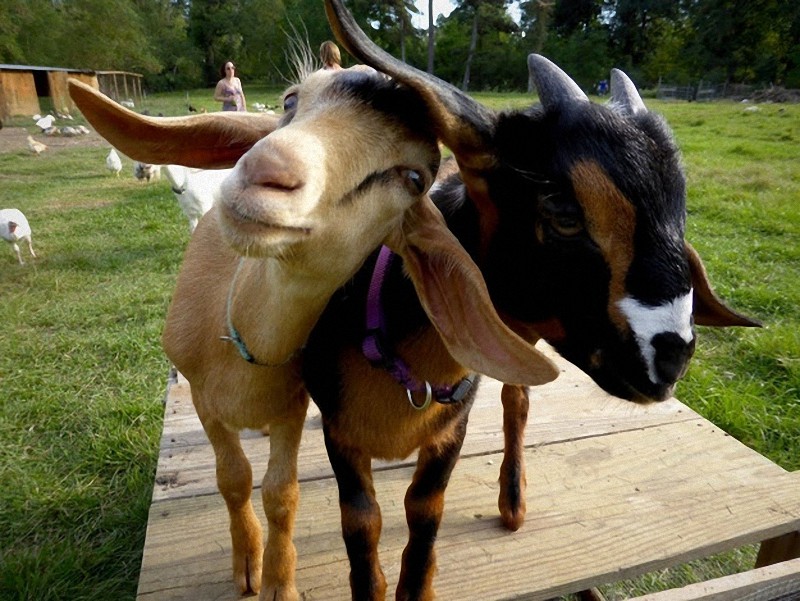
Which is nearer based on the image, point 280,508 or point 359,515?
point 359,515

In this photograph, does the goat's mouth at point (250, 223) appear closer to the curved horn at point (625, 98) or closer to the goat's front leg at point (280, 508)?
the curved horn at point (625, 98)

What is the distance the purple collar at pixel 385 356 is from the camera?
1434mm

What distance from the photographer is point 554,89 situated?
1.30 m

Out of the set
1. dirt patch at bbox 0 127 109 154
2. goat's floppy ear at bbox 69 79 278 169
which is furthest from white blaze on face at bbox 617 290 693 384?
dirt patch at bbox 0 127 109 154

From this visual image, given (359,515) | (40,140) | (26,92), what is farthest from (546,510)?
(26,92)

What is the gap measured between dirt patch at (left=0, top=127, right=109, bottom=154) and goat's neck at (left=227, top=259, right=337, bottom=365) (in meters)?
17.5

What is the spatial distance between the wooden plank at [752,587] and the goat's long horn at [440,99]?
119 centimetres

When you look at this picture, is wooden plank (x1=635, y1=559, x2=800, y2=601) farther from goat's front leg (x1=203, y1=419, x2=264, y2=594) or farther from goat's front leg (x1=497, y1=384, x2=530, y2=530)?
goat's front leg (x1=203, y1=419, x2=264, y2=594)

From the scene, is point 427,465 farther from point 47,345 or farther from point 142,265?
point 142,265

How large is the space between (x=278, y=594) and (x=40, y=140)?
2129 centimetres

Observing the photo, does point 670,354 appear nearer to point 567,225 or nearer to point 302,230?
point 567,225

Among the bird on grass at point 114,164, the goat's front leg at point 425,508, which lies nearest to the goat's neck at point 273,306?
the goat's front leg at point 425,508

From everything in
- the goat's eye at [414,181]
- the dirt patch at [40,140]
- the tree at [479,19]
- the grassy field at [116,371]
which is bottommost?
the dirt patch at [40,140]

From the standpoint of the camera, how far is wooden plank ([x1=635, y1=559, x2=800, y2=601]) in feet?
4.94
